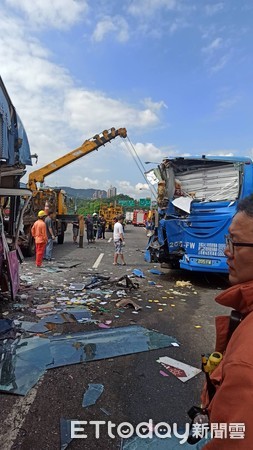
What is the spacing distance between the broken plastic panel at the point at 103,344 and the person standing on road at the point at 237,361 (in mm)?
2748

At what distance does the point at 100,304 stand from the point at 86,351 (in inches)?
86.9

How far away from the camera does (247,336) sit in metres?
1.02

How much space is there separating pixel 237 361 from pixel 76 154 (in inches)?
727

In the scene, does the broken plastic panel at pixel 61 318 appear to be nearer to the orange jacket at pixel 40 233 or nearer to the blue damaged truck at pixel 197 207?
the blue damaged truck at pixel 197 207

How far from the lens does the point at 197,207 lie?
8148mm

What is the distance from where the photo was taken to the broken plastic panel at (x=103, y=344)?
3930 millimetres

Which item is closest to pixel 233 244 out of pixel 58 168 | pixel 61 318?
pixel 61 318

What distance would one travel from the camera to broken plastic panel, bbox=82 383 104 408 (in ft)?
9.96

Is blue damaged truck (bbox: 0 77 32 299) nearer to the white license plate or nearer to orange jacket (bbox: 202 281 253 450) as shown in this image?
the white license plate

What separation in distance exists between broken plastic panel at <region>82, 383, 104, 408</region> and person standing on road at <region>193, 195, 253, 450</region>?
192cm

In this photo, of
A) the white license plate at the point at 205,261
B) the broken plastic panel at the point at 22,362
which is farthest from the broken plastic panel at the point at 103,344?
the white license plate at the point at 205,261

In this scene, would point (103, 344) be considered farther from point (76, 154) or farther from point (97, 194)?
point (97, 194)

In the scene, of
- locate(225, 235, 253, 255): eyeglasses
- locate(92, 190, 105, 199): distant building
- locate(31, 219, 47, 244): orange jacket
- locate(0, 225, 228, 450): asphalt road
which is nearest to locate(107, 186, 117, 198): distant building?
locate(92, 190, 105, 199): distant building

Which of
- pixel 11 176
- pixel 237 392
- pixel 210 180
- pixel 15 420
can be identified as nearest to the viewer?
pixel 237 392
